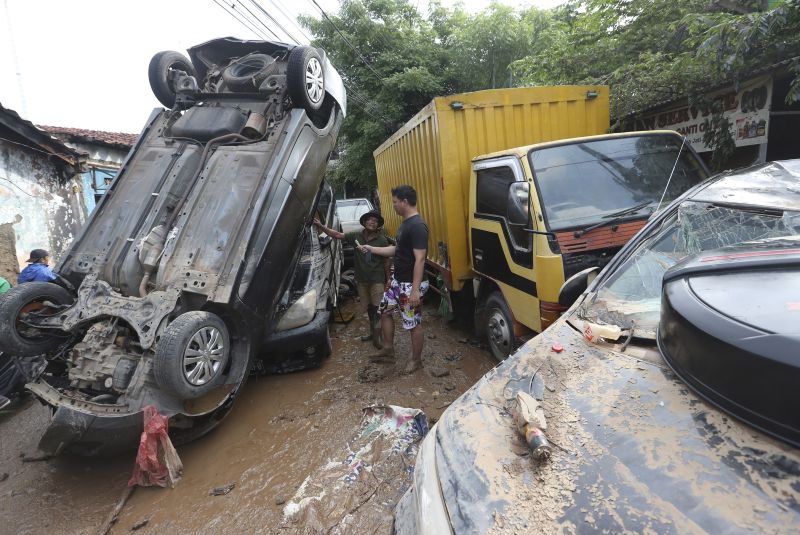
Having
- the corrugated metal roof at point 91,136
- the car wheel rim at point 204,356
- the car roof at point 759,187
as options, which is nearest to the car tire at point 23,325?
the car wheel rim at point 204,356

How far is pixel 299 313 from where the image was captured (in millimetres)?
4285

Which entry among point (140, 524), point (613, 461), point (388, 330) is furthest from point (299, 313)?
point (613, 461)

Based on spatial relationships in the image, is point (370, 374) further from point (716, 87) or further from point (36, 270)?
point (716, 87)

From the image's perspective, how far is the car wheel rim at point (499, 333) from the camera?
13.3 ft

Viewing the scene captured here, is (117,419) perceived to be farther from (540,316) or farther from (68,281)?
(540,316)

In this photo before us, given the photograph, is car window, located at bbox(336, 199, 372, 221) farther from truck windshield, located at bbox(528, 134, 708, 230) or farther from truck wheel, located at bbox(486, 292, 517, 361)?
truck windshield, located at bbox(528, 134, 708, 230)

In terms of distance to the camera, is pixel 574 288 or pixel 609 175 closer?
pixel 574 288

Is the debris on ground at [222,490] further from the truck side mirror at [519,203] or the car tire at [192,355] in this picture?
the truck side mirror at [519,203]

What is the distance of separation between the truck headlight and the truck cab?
1.86 metres

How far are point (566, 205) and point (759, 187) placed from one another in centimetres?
163

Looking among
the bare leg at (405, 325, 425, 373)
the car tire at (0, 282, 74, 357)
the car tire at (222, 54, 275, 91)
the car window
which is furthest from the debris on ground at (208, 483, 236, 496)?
the car window

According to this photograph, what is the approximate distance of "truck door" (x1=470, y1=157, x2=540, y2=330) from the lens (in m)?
3.55

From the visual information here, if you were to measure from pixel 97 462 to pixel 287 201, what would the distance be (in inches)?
101

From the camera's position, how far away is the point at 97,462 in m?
3.34
